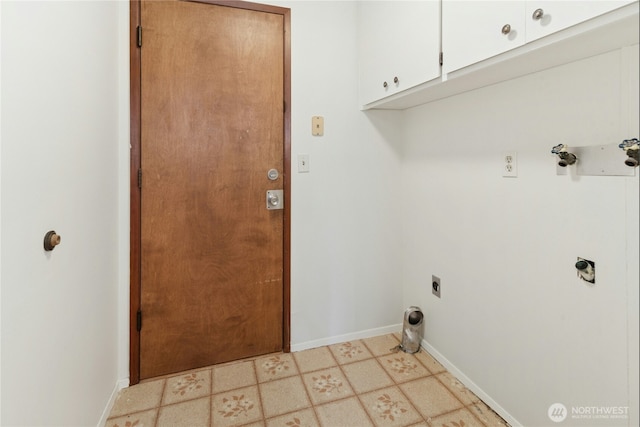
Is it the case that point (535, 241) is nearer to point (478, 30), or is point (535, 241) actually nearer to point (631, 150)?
point (631, 150)

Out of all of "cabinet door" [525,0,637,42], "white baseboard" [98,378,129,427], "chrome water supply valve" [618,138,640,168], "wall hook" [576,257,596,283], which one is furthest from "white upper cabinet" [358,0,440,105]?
"white baseboard" [98,378,129,427]

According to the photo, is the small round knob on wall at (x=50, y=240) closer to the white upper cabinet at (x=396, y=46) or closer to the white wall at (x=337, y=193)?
the white wall at (x=337, y=193)

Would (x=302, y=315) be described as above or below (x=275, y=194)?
below

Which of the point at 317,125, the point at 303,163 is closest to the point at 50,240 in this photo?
the point at 303,163

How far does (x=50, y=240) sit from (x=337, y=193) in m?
1.41

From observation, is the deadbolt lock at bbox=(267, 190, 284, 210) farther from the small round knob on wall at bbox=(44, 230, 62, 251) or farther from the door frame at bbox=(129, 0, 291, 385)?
the small round knob on wall at bbox=(44, 230, 62, 251)

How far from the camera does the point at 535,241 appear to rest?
1293 mm

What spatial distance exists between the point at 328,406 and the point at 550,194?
4.36ft

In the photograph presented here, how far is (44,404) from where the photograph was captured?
0.96 m

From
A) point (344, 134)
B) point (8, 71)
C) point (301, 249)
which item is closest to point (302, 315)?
point (301, 249)

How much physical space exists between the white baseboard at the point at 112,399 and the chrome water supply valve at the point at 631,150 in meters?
2.17

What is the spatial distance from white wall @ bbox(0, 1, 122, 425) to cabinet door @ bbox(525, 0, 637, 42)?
4.66ft

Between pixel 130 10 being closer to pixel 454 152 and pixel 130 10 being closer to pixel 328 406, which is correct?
pixel 454 152

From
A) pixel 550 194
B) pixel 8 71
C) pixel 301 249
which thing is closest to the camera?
pixel 8 71
